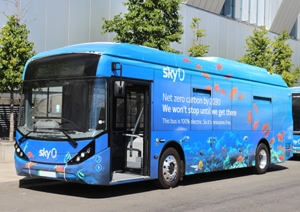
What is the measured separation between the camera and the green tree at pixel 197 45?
24.7 metres

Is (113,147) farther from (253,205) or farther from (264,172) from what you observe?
(264,172)

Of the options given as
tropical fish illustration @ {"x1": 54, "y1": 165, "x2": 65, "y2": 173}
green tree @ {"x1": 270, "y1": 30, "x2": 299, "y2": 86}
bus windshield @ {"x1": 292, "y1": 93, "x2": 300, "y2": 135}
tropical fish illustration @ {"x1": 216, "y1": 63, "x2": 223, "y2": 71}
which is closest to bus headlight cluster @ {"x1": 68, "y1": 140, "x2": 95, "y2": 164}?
tropical fish illustration @ {"x1": 54, "y1": 165, "x2": 65, "y2": 173}

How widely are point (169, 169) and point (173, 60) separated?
104 inches

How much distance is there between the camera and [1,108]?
19.1 meters

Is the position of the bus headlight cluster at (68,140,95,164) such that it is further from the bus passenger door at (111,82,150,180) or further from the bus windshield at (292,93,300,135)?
the bus windshield at (292,93,300,135)

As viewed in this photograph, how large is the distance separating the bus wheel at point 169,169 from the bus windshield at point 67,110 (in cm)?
211

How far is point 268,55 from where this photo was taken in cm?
2817

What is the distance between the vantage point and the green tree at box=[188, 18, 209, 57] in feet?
80.9

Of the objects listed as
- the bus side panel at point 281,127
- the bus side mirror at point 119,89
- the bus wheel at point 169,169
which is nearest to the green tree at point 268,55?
the bus side panel at point 281,127

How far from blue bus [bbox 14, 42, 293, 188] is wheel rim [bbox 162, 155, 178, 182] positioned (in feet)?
0.08

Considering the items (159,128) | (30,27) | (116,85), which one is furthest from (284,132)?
(30,27)

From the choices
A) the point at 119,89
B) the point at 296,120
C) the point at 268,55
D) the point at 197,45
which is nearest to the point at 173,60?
the point at 119,89

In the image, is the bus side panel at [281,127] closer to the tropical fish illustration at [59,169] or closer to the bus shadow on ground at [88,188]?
the bus shadow on ground at [88,188]

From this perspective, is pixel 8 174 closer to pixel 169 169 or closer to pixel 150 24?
pixel 169 169
